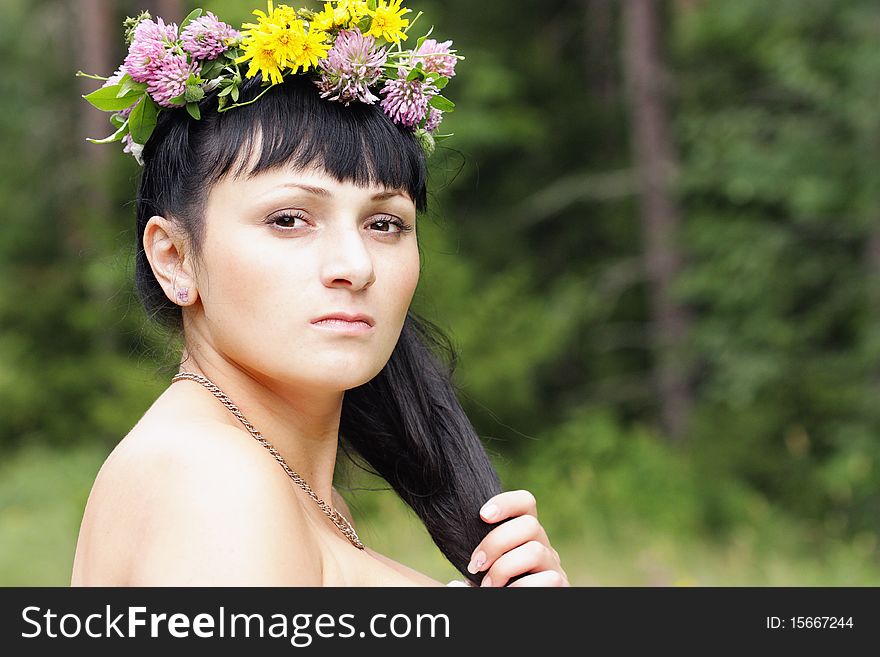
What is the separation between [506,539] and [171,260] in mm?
850

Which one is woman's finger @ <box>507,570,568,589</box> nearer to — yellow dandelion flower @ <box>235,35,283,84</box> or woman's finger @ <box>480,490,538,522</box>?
woman's finger @ <box>480,490,538,522</box>

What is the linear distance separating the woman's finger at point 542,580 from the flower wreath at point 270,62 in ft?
2.91

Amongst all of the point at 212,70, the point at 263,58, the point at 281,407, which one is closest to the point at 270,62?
the point at 263,58

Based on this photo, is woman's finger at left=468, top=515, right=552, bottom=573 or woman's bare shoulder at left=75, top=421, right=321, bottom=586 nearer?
woman's bare shoulder at left=75, top=421, right=321, bottom=586

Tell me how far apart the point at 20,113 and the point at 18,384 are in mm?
5191

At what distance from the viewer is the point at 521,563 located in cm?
218

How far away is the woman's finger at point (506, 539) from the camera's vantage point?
2.23 m

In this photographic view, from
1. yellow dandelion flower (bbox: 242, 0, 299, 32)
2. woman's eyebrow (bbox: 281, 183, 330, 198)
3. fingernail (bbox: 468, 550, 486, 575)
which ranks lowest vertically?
fingernail (bbox: 468, 550, 486, 575)

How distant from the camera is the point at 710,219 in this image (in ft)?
38.7

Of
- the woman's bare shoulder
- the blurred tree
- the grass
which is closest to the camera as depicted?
the woman's bare shoulder

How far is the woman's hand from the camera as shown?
2.18m

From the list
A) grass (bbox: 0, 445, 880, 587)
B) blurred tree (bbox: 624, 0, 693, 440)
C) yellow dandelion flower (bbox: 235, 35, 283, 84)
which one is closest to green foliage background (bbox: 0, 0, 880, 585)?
grass (bbox: 0, 445, 880, 587)

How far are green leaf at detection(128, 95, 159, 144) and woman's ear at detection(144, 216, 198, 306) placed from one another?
0.17 m

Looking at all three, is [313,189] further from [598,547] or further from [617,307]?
[617,307]
